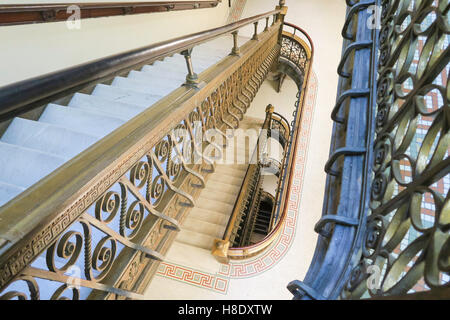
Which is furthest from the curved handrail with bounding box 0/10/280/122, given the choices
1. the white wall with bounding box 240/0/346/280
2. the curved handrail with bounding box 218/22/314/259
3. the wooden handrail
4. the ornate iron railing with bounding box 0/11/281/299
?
the white wall with bounding box 240/0/346/280

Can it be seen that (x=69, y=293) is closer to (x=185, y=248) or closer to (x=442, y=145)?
(x=442, y=145)

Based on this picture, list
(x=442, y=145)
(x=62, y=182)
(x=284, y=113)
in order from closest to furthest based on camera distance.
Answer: (x=442, y=145) → (x=62, y=182) → (x=284, y=113)

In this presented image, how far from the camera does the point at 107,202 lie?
1.03 meters

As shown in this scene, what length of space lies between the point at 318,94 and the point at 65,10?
5273mm

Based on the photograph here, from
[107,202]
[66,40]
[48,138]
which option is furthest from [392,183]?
[66,40]

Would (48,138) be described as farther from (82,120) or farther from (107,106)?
(107,106)

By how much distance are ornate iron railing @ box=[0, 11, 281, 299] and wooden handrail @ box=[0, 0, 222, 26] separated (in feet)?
5.04

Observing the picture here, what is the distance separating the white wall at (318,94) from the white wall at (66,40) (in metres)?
3.62

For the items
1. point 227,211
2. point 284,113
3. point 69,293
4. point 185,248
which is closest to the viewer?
point 69,293

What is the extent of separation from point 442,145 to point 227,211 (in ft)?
13.4

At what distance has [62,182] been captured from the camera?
2.75 feet

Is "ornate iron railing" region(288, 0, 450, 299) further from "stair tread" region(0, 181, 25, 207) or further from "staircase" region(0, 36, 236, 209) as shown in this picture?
"staircase" region(0, 36, 236, 209)
